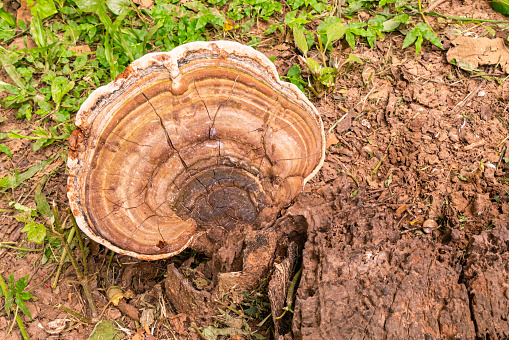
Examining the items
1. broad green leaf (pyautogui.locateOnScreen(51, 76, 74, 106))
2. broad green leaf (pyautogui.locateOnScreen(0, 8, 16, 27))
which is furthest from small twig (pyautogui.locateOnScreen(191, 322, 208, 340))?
broad green leaf (pyautogui.locateOnScreen(0, 8, 16, 27))

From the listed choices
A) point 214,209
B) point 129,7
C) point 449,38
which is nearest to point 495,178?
point 449,38

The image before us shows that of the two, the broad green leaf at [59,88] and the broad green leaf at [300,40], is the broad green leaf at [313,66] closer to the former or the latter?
the broad green leaf at [300,40]

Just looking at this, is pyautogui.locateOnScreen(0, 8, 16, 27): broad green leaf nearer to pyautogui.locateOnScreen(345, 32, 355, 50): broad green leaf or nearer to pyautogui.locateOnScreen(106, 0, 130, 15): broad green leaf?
pyautogui.locateOnScreen(106, 0, 130, 15): broad green leaf

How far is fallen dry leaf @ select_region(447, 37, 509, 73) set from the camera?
3.27 meters

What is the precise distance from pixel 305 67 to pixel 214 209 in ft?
5.87

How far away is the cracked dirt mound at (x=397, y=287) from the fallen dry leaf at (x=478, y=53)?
1854 millimetres

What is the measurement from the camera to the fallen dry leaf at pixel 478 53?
3.27 m

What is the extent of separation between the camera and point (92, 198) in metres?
2.21

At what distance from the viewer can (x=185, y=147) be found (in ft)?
7.57

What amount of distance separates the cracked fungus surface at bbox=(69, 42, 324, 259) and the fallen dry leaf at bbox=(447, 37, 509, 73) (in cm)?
183

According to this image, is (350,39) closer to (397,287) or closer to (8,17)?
(397,287)

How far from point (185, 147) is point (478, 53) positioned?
2844 millimetres

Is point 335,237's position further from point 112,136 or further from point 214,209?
point 112,136

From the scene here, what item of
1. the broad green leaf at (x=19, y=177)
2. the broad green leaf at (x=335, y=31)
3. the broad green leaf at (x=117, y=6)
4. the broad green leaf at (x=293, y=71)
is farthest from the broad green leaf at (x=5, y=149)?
the broad green leaf at (x=335, y=31)
